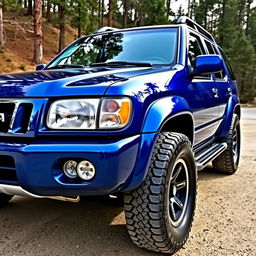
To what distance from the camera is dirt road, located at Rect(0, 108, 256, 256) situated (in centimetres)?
243

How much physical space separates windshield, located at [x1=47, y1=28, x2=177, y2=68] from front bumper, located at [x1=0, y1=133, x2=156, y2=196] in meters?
1.33

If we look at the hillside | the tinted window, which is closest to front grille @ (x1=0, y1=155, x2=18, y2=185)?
the tinted window

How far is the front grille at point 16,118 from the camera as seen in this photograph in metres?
2.00

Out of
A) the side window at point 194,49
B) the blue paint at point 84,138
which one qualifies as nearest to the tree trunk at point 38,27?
the side window at point 194,49

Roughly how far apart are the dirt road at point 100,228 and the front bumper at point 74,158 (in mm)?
626

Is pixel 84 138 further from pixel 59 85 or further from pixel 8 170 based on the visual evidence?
pixel 8 170

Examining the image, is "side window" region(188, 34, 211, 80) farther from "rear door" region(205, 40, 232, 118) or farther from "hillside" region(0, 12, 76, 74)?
"hillside" region(0, 12, 76, 74)

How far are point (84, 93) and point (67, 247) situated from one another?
121 centimetres

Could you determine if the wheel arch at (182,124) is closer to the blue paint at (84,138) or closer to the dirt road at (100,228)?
the blue paint at (84,138)

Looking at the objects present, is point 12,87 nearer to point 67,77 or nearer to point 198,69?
point 67,77

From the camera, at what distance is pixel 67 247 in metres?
2.46

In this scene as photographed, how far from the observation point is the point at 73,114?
2.01 m

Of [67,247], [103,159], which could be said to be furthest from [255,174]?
[103,159]

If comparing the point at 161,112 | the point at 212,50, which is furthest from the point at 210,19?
the point at 161,112
